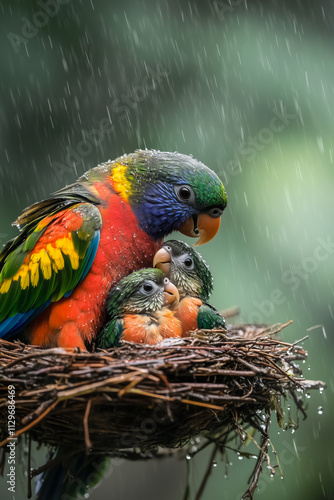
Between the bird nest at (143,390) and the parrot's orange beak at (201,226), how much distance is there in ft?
3.03

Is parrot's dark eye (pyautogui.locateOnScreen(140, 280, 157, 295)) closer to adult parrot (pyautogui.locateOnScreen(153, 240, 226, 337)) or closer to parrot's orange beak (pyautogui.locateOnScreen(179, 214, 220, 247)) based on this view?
adult parrot (pyautogui.locateOnScreen(153, 240, 226, 337))

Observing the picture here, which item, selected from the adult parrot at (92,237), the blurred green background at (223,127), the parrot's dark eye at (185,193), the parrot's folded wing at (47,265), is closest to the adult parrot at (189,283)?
the adult parrot at (92,237)

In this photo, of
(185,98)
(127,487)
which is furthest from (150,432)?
(185,98)

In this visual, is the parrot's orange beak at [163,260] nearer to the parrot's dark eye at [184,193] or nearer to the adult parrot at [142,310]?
the adult parrot at [142,310]

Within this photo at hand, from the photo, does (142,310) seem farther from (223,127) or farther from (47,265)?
(223,127)

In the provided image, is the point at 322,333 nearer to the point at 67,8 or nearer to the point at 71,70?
the point at 71,70

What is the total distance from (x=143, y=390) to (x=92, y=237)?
4.33 ft

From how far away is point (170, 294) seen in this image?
3.75 m

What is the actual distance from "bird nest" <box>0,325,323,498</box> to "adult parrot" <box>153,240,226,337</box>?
0.93ft

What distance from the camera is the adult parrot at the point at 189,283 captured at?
3.75 m

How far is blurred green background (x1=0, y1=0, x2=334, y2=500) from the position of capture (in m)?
5.14

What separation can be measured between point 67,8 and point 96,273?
10.6ft

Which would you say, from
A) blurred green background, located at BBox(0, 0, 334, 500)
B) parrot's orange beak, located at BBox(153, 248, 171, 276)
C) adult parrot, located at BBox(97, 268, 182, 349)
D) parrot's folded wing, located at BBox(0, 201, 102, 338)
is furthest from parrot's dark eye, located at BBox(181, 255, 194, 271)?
blurred green background, located at BBox(0, 0, 334, 500)

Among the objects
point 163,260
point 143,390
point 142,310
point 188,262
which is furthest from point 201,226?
point 143,390
